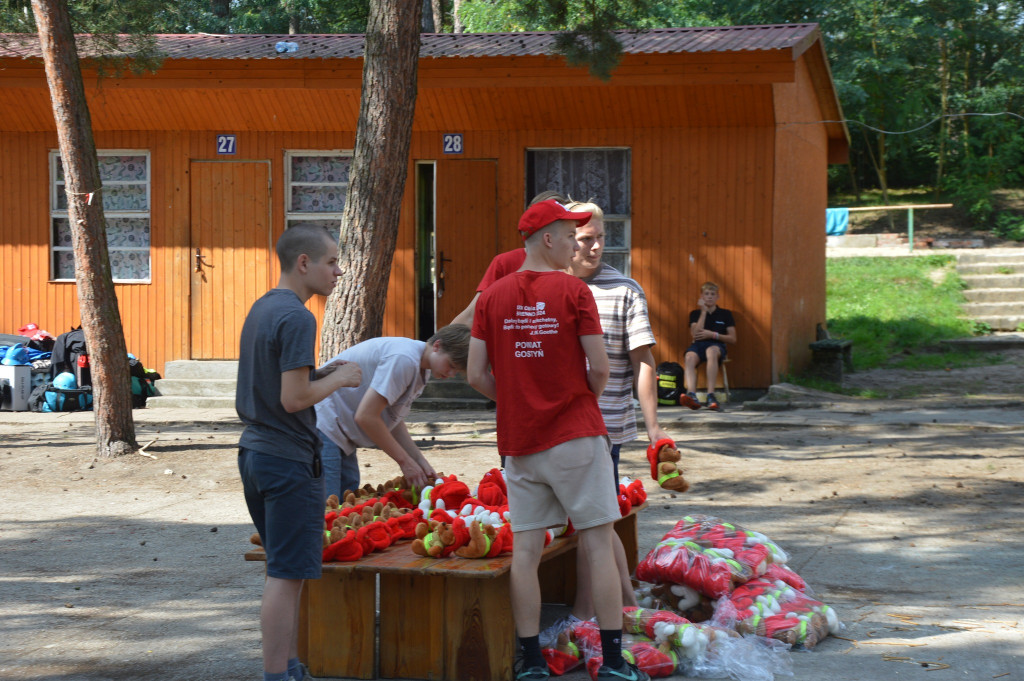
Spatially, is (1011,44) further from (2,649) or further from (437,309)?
(2,649)

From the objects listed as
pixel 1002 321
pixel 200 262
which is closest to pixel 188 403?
pixel 200 262

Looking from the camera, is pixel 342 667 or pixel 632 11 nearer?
pixel 342 667

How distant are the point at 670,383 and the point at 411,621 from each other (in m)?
8.97

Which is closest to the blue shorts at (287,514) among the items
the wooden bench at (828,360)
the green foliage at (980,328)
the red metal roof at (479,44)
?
the red metal roof at (479,44)

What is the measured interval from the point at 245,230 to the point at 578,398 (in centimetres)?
1090

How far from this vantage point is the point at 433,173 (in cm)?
1411

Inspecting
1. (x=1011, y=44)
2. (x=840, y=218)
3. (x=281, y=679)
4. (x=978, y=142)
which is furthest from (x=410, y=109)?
(x=1011, y=44)

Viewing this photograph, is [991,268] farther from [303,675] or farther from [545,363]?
[303,675]

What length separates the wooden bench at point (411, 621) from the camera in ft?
13.5

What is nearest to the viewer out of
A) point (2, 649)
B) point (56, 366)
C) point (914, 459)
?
point (2, 649)

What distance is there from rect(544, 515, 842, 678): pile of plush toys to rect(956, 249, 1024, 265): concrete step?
19144 millimetres

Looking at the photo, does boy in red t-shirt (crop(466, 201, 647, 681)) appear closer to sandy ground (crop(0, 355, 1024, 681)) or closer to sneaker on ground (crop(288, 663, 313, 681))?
sneaker on ground (crop(288, 663, 313, 681))

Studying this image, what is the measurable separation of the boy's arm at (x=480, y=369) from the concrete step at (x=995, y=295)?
18.6 metres

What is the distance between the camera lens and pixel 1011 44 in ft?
104
